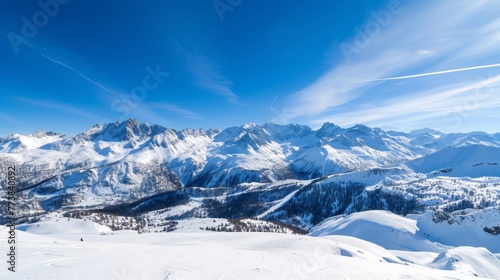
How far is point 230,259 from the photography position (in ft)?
95.3

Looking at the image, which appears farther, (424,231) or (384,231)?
(424,231)

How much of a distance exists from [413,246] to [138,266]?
328 feet

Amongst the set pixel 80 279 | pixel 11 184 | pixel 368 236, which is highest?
pixel 11 184

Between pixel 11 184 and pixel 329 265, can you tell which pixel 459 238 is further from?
pixel 11 184

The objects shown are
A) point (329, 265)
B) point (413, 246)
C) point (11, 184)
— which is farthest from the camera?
point (413, 246)

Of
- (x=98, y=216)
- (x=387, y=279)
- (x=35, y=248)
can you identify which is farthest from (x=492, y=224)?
(x=98, y=216)

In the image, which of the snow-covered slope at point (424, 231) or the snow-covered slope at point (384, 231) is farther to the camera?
the snow-covered slope at point (424, 231)

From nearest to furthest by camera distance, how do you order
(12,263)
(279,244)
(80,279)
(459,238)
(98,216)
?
(80,279)
(12,263)
(279,244)
(459,238)
(98,216)

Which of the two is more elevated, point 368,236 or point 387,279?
point 387,279

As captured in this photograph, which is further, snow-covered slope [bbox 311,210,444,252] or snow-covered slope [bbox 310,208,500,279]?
snow-covered slope [bbox 310,208,500,279]

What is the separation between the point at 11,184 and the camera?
24250 mm

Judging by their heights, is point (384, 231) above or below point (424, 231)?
above

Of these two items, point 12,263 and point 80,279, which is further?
point 12,263

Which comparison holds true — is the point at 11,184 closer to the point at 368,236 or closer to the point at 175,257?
the point at 175,257
